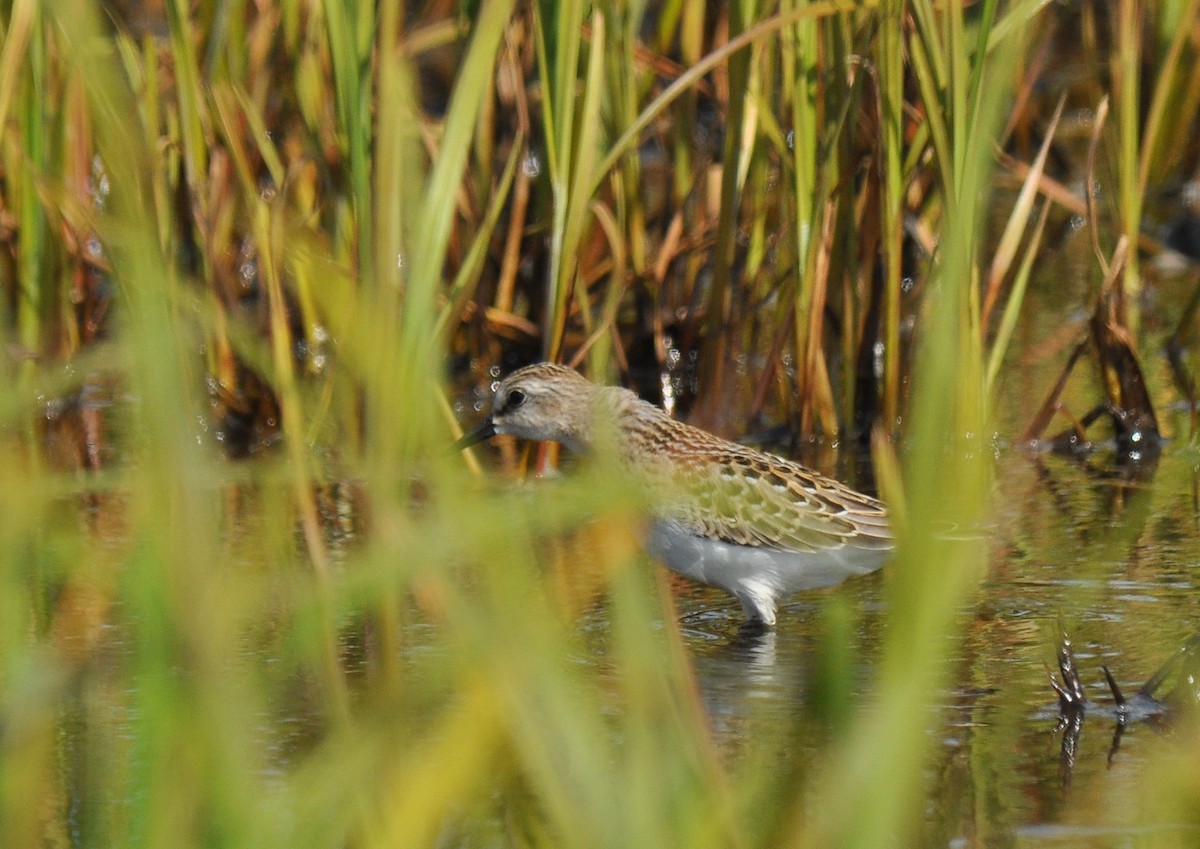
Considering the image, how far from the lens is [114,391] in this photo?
7.46 meters

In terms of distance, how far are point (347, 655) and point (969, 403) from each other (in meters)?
1.93

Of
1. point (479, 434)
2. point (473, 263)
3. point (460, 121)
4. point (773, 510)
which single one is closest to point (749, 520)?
point (773, 510)

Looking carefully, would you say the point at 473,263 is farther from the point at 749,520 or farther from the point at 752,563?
the point at 752,563

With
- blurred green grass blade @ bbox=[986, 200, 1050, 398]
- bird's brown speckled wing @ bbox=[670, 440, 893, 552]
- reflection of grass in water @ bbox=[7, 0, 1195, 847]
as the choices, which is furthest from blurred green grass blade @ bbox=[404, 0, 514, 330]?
blurred green grass blade @ bbox=[986, 200, 1050, 398]

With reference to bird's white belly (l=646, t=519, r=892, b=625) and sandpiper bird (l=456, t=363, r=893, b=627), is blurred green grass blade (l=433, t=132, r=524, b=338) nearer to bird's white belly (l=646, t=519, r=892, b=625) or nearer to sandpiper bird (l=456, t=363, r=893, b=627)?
sandpiper bird (l=456, t=363, r=893, b=627)

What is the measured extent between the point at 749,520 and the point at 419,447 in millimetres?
1309

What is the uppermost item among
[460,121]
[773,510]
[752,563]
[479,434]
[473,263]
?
[460,121]

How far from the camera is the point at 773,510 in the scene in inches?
201

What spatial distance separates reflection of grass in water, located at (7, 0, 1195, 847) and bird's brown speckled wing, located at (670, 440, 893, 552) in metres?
0.26

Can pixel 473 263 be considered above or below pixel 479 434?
above

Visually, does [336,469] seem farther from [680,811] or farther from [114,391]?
[680,811]

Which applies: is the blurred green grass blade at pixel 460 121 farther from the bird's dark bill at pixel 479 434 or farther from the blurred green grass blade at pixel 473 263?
the bird's dark bill at pixel 479 434

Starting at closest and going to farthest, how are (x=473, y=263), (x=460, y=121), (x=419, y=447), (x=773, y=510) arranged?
(x=419, y=447)
(x=460, y=121)
(x=773, y=510)
(x=473, y=263)

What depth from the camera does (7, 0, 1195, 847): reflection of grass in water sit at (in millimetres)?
2443
